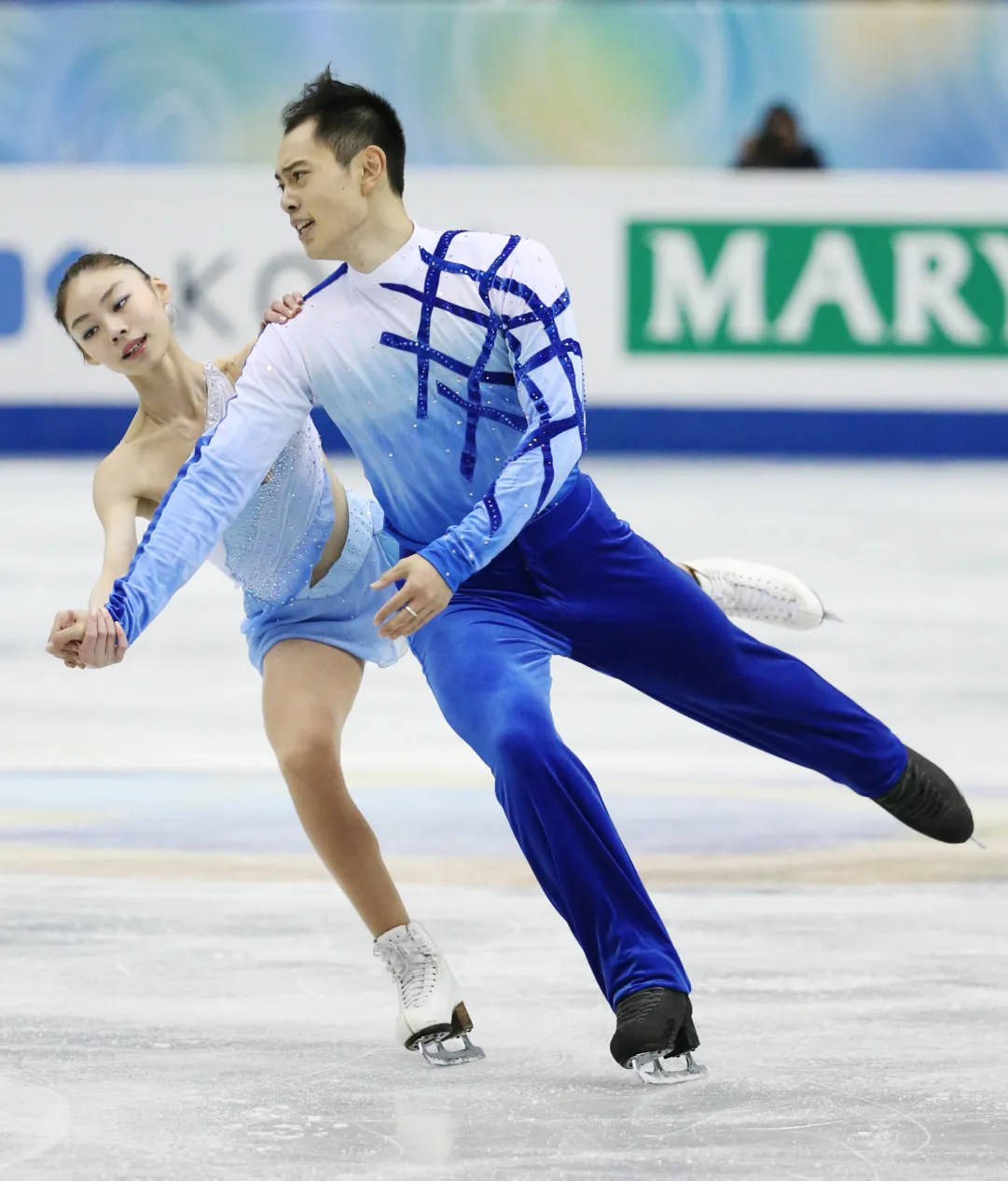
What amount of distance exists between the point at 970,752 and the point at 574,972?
1685 mm

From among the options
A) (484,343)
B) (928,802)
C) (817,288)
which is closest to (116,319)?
(484,343)

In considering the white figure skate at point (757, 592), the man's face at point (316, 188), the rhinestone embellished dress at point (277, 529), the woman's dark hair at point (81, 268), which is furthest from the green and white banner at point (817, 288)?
the man's face at point (316, 188)

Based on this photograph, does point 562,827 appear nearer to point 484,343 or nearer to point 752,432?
point 484,343

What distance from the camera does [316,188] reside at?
114 inches

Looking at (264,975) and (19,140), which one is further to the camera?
(19,140)

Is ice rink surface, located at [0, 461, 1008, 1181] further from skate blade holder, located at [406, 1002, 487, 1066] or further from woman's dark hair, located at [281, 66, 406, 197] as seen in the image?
woman's dark hair, located at [281, 66, 406, 197]

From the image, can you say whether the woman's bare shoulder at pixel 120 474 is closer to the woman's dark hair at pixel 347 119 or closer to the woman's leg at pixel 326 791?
the woman's leg at pixel 326 791

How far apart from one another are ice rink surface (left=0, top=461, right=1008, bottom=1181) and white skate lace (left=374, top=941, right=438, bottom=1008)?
8cm

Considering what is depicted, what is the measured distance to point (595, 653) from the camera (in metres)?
3.04

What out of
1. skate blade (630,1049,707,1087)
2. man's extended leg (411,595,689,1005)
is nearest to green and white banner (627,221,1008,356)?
man's extended leg (411,595,689,1005)

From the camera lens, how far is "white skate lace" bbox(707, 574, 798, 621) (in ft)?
12.0

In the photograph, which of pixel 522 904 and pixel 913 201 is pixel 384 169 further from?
pixel 913 201

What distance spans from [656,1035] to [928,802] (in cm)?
84

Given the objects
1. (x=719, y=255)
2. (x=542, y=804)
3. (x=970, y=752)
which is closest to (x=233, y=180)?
(x=719, y=255)
